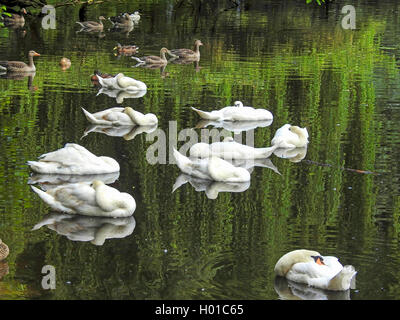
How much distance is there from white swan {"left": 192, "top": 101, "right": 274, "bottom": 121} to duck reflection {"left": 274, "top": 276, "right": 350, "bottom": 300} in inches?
316

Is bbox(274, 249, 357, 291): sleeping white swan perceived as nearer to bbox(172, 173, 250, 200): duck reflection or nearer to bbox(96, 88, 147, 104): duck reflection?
bbox(172, 173, 250, 200): duck reflection

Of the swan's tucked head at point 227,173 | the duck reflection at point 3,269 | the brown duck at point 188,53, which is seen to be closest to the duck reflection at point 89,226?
the duck reflection at point 3,269

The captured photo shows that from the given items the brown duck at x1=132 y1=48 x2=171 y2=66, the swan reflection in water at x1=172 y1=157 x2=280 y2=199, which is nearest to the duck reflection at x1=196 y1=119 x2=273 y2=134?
the swan reflection in water at x1=172 y1=157 x2=280 y2=199

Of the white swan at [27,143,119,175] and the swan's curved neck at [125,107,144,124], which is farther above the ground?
the white swan at [27,143,119,175]

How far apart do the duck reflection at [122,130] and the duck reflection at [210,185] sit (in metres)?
2.94

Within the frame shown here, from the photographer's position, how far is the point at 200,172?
12.1 m

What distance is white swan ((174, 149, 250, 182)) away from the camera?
1187 centimetres

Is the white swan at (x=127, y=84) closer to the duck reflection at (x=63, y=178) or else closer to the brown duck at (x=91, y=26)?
the duck reflection at (x=63, y=178)

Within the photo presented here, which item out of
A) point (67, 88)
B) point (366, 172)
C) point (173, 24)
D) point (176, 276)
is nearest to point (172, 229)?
point (176, 276)

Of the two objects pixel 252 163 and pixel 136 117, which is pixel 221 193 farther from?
pixel 136 117

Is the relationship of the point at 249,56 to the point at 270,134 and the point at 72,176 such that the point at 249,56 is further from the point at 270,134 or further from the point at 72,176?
the point at 72,176

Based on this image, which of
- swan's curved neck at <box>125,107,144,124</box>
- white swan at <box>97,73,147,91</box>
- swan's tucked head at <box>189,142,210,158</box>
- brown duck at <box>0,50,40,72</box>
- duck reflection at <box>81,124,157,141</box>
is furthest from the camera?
brown duck at <box>0,50,40,72</box>

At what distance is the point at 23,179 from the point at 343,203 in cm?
420

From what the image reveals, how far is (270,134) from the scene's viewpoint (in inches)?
596
